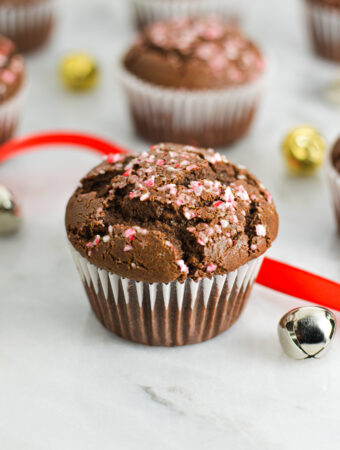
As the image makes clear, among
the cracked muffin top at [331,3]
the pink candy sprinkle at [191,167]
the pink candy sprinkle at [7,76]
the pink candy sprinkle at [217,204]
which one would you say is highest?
the cracked muffin top at [331,3]

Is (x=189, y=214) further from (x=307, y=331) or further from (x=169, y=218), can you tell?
(x=307, y=331)

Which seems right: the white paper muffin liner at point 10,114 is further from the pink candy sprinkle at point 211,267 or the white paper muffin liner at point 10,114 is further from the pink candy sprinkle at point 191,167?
the pink candy sprinkle at point 211,267

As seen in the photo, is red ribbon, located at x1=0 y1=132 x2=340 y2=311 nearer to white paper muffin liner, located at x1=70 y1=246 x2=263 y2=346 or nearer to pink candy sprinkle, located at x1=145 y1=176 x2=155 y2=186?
white paper muffin liner, located at x1=70 y1=246 x2=263 y2=346

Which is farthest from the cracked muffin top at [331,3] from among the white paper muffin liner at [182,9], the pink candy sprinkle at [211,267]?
the pink candy sprinkle at [211,267]

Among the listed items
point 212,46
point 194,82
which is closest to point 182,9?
point 212,46

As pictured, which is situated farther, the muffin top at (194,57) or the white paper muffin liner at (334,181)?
the muffin top at (194,57)

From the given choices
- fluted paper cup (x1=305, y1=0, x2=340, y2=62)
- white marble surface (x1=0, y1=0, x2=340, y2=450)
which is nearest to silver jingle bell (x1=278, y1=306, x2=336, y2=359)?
white marble surface (x1=0, y1=0, x2=340, y2=450)
